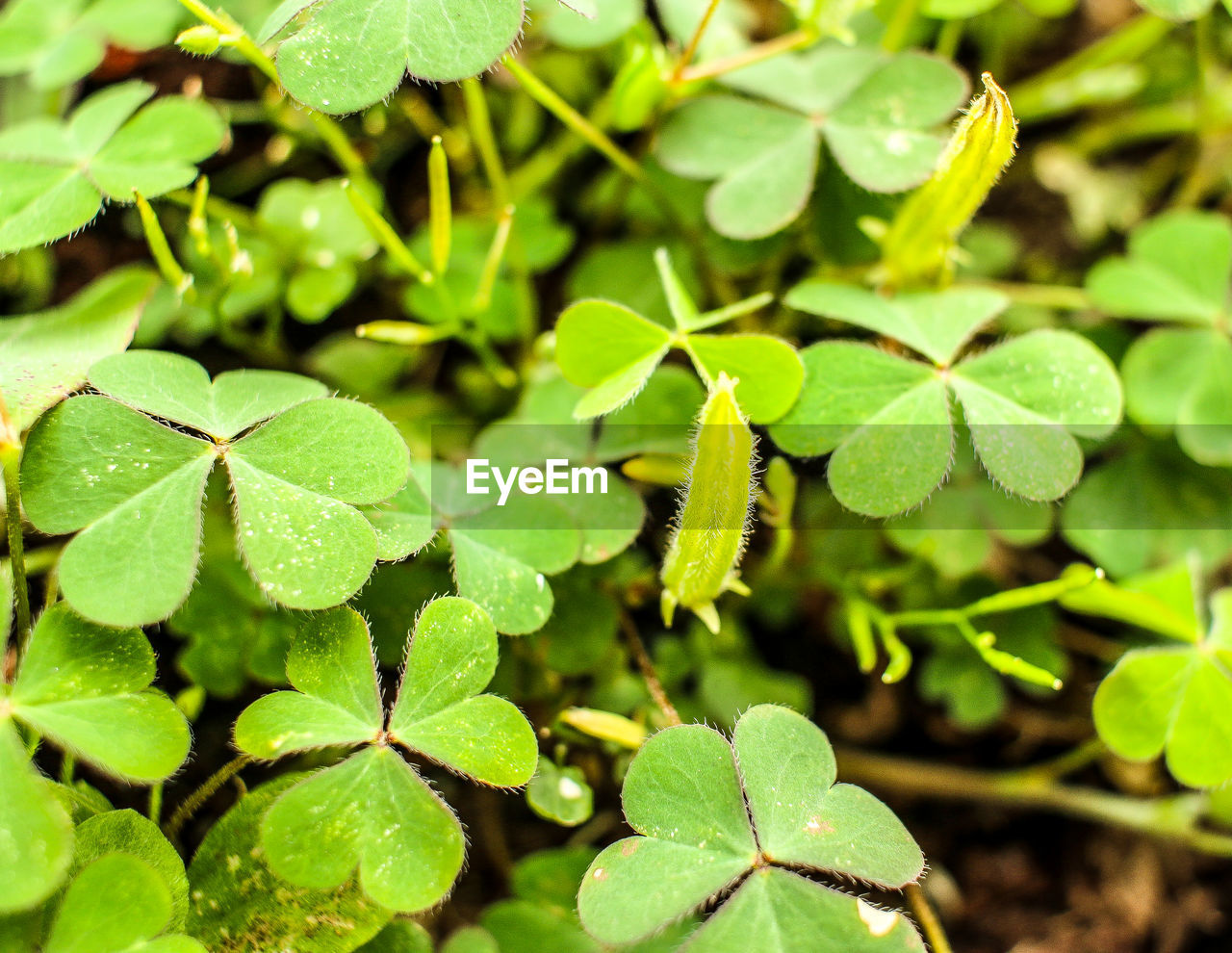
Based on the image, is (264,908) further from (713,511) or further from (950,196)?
(950,196)

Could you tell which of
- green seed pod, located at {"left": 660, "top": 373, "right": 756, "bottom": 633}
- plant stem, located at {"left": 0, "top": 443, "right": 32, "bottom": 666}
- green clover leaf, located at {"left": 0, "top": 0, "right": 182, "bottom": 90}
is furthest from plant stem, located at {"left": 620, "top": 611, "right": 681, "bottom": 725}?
green clover leaf, located at {"left": 0, "top": 0, "right": 182, "bottom": 90}

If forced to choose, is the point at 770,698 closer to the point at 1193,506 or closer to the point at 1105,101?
the point at 1193,506

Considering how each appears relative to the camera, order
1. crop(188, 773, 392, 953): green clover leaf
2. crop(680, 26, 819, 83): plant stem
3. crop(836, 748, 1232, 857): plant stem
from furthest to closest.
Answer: crop(836, 748, 1232, 857): plant stem → crop(680, 26, 819, 83): plant stem → crop(188, 773, 392, 953): green clover leaf

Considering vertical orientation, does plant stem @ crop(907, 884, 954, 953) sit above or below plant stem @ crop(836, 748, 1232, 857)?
above

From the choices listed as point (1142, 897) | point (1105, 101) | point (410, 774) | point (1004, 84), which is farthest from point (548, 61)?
point (1142, 897)

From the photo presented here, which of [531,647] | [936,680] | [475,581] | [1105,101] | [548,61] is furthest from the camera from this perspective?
[1105,101]

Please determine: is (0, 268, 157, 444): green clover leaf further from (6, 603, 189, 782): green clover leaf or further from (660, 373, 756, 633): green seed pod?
(660, 373, 756, 633): green seed pod

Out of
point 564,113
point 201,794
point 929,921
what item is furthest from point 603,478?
point 929,921
